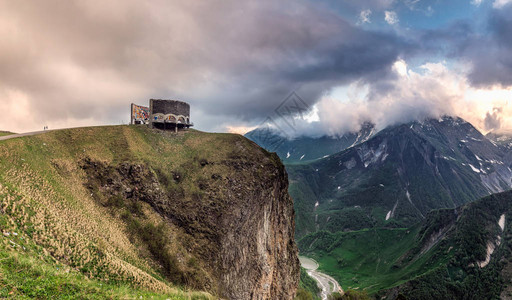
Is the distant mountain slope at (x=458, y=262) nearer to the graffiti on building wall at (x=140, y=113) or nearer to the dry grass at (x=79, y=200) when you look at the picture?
the dry grass at (x=79, y=200)

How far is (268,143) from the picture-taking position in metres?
55.2

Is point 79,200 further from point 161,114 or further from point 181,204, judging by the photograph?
point 161,114

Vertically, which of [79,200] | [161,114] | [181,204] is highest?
[161,114]

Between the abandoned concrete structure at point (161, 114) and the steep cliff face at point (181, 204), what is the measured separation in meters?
3.91

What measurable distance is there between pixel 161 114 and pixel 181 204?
83.1 ft

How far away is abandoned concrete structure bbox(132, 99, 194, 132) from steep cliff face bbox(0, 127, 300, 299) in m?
3.91

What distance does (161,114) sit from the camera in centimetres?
6431

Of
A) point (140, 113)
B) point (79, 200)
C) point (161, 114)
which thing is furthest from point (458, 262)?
point (79, 200)

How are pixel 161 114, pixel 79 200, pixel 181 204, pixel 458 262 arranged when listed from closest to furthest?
1. pixel 79 200
2. pixel 181 204
3. pixel 161 114
4. pixel 458 262

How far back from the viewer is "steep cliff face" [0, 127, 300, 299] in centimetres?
3903

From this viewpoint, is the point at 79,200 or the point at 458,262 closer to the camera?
the point at 79,200

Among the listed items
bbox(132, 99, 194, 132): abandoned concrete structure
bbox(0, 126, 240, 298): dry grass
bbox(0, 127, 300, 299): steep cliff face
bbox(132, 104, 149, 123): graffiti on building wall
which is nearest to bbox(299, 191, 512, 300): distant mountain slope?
bbox(0, 127, 300, 299): steep cliff face

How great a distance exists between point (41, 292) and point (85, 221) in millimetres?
21803

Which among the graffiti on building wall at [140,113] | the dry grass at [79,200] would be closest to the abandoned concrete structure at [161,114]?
the graffiti on building wall at [140,113]
